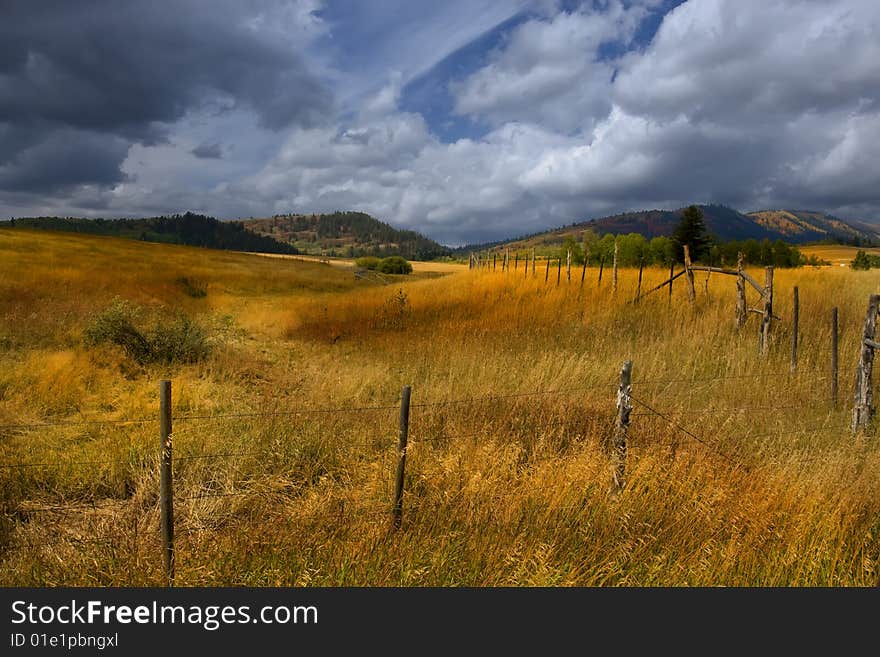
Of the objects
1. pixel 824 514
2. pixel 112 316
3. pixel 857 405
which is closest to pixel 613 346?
pixel 857 405

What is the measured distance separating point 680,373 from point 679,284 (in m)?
9.35

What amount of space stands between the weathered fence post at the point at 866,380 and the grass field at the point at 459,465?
0.23 metres

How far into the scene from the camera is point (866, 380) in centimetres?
644

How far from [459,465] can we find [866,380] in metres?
5.76

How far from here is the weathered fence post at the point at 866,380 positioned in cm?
644

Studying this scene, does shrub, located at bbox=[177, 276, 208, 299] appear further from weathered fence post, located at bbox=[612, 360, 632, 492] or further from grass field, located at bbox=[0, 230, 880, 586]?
weathered fence post, located at bbox=[612, 360, 632, 492]

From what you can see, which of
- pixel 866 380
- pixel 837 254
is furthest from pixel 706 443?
pixel 837 254

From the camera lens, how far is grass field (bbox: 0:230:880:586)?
3703 millimetres

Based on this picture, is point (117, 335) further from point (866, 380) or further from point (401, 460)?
point (866, 380)

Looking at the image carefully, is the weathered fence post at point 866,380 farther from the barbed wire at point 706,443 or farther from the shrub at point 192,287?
the shrub at point 192,287

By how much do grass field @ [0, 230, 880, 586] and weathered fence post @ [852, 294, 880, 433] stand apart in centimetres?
23

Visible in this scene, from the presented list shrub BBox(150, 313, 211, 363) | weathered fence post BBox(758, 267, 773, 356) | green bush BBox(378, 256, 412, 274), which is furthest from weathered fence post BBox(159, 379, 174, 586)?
green bush BBox(378, 256, 412, 274)

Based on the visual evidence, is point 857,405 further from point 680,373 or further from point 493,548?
point 493,548

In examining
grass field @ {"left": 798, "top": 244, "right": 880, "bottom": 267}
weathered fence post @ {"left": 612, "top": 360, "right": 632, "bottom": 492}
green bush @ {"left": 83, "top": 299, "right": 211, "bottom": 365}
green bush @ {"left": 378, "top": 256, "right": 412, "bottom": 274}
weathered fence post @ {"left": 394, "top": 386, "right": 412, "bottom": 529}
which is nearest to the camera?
weathered fence post @ {"left": 394, "top": 386, "right": 412, "bottom": 529}
